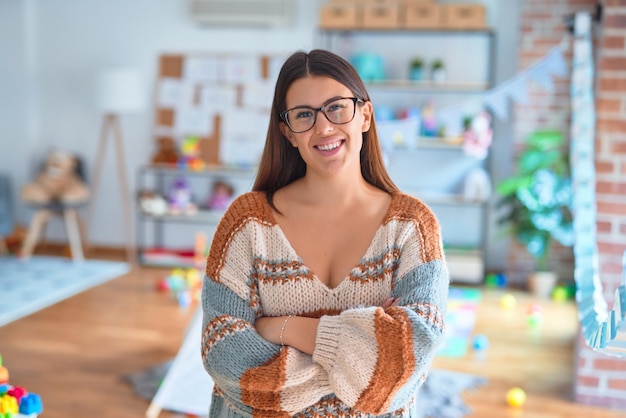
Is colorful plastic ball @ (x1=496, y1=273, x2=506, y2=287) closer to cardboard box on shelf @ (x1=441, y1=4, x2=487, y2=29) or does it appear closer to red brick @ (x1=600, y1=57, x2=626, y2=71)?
cardboard box on shelf @ (x1=441, y1=4, x2=487, y2=29)

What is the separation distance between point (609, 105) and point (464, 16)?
7.82 ft

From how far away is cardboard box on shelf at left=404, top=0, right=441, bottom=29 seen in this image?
5.16 m

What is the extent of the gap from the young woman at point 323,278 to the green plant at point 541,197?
3.52 m

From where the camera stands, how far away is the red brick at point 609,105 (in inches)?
116

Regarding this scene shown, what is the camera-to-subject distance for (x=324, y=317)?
4.42 ft

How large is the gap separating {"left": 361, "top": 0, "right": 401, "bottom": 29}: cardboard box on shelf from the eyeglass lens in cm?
402

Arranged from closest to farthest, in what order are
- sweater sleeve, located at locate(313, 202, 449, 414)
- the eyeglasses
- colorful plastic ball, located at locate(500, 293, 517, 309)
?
sweater sleeve, located at locate(313, 202, 449, 414), the eyeglasses, colorful plastic ball, located at locate(500, 293, 517, 309)

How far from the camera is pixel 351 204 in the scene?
58.2 inches

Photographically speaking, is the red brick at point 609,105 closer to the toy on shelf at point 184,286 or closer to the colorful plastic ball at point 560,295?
the colorful plastic ball at point 560,295

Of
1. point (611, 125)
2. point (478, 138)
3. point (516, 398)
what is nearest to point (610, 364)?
point (516, 398)

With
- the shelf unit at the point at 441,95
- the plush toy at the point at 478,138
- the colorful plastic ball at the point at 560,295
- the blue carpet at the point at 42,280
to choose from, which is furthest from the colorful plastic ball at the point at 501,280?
the blue carpet at the point at 42,280

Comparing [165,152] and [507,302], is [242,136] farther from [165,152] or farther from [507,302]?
[507,302]

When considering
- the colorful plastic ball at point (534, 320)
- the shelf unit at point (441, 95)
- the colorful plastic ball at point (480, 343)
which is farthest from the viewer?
the shelf unit at point (441, 95)

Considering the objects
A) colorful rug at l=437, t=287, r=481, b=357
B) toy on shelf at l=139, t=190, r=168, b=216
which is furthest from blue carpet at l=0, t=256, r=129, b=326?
colorful rug at l=437, t=287, r=481, b=357
